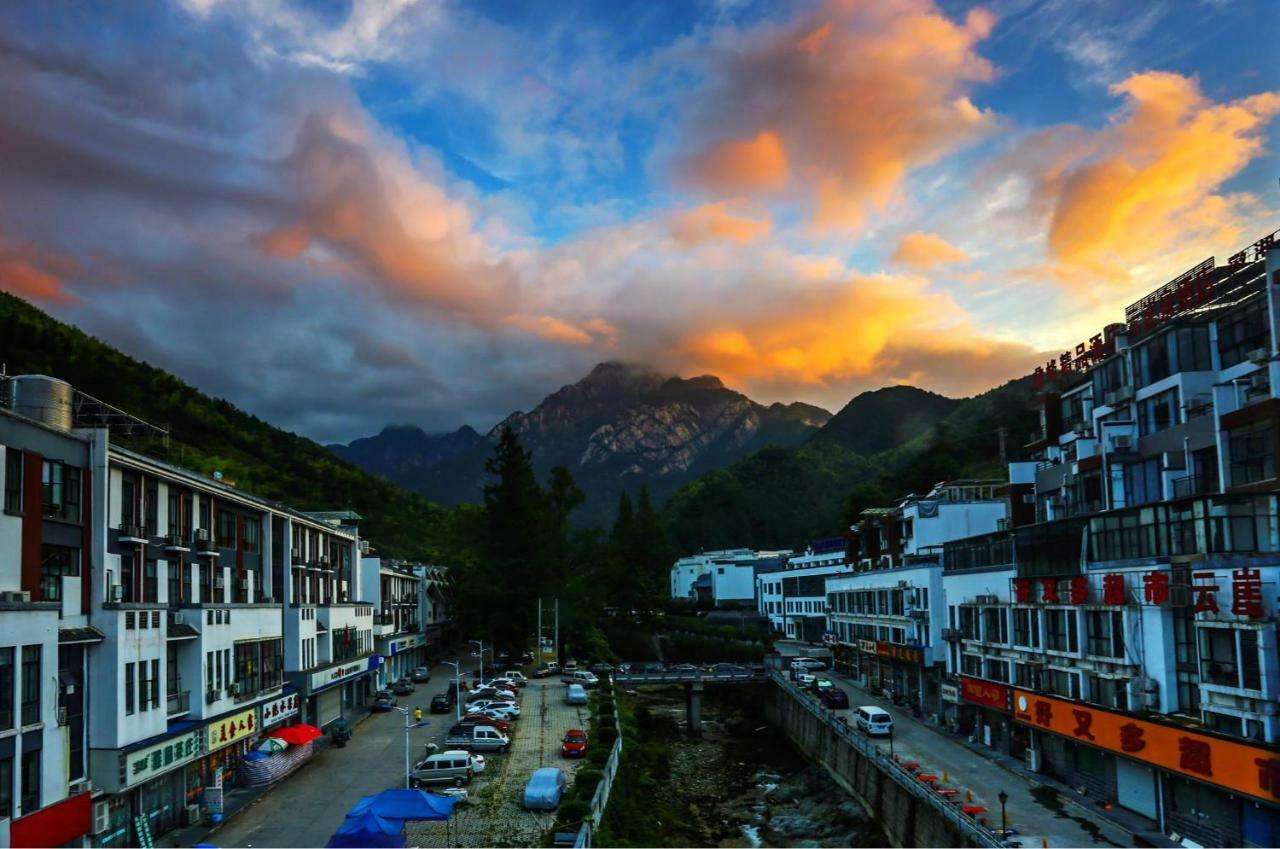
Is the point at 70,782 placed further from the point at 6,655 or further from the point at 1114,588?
the point at 1114,588

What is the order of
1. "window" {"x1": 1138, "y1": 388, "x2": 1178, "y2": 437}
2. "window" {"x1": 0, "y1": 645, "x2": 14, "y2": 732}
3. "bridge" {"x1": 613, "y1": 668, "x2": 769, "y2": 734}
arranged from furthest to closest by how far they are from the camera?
"bridge" {"x1": 613, "y1": 668, "x2": 769, "y2": 734} → "window" {"x1": 1138, "y1": 388, "x2": 1178, "y2": 437} → "window" {"x1": 0, "y1": 645, "x2": 14, "y2": 732}

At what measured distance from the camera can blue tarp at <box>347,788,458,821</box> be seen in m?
26.6

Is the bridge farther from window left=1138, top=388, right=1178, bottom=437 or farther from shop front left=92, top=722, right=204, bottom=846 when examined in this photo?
shop front left=92, top=722, right=204, bottom=846

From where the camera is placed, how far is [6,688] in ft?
78.5

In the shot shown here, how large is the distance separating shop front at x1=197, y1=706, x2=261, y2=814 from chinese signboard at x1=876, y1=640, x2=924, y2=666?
122 feet

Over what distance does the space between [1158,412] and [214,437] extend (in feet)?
379

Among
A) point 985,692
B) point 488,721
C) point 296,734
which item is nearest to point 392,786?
point 296,734

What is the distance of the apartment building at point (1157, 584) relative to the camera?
28.5 metres

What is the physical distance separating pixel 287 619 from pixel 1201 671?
133 ft

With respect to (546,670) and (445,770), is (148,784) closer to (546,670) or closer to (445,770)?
(445,770)

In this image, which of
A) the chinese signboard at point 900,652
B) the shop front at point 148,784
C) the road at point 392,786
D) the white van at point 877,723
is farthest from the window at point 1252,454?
the shop front at point 148,784

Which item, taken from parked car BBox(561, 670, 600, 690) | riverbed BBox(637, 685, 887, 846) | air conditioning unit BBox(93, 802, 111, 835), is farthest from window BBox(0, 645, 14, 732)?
parked car BBox(561, 670, 600, 690)

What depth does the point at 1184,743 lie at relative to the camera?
30.0 metres

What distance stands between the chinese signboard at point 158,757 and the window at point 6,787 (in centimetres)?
472
